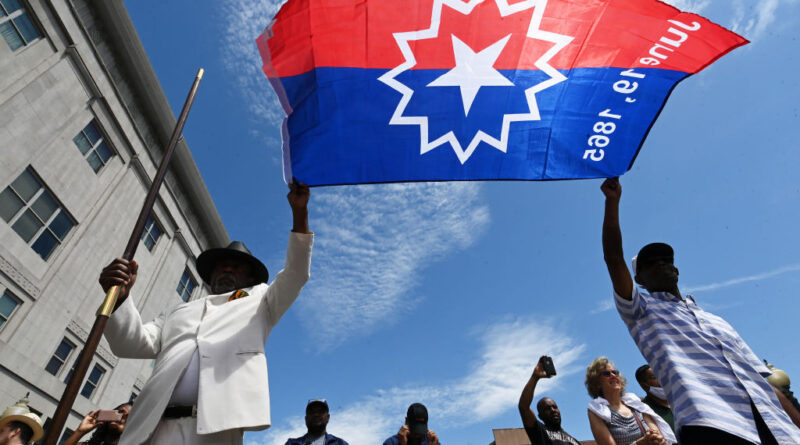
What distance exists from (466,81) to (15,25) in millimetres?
17971

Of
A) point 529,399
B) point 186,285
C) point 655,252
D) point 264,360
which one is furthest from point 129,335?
point 186,285

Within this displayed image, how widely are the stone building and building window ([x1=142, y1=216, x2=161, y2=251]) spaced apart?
0.06m

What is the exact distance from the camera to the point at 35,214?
47.7 ft

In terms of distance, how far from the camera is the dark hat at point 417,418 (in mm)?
4919

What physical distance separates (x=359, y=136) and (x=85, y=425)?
4.40 m

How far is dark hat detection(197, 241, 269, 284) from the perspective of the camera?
3.51 metres

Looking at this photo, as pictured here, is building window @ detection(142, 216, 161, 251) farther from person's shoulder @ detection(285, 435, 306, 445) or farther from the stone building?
person's shoulder @ detection(285, 435, 306, 445)

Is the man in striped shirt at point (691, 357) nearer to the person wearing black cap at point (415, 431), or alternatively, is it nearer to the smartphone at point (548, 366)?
the smartphone at point (548, 366)

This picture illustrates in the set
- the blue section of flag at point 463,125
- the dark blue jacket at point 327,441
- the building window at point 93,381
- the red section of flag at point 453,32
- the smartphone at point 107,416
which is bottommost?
the smartphone at point 107,416

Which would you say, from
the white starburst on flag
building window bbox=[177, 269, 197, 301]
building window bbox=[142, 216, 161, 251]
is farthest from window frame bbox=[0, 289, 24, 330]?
the white starburst on flag

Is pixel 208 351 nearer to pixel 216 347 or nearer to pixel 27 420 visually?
pixel 216 347

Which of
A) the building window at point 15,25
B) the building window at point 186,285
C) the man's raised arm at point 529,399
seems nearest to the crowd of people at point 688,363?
the man's raised arm at point 529,399

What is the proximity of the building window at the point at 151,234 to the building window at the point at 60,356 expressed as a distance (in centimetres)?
625

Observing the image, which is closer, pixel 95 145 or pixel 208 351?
pixel 208 351
